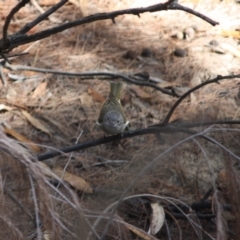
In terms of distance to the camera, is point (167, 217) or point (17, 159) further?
point (167, 217)

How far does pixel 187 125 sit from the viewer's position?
2.36 metres

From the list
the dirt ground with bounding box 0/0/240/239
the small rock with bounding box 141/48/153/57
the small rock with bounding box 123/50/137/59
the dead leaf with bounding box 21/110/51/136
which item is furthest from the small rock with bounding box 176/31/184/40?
the dead leaf with bounding box 21/110/51/136

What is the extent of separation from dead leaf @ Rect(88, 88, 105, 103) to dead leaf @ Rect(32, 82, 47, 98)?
0.97 feet

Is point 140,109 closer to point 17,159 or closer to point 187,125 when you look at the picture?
point 187,125

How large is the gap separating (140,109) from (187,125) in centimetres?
154

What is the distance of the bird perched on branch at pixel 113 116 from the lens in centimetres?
323

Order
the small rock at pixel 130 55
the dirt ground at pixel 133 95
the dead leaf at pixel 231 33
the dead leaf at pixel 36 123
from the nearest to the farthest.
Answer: the dirt ground at pixel 133 95, the dead leaf at pixel 36 123, the small rock at pixel 130 55, the dead leaf at pixel 231 33

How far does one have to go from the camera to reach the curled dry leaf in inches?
112

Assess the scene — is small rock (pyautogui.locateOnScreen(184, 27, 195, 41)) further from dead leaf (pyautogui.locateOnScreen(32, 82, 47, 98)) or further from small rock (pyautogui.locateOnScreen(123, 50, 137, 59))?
dead leaf (pyautogui.locateOnScreen(32, 82, 47, 98))

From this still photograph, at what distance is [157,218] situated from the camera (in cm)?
288

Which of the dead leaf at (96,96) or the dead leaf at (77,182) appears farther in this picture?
the dead leaf at (96,96)

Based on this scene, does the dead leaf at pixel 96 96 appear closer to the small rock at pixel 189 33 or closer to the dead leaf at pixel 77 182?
the dead leaf at pixel 77 182

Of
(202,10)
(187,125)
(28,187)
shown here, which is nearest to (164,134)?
(187,125)

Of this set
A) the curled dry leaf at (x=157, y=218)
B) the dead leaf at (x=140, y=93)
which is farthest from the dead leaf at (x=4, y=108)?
the curled dry leaf at (x=157, y=218)
